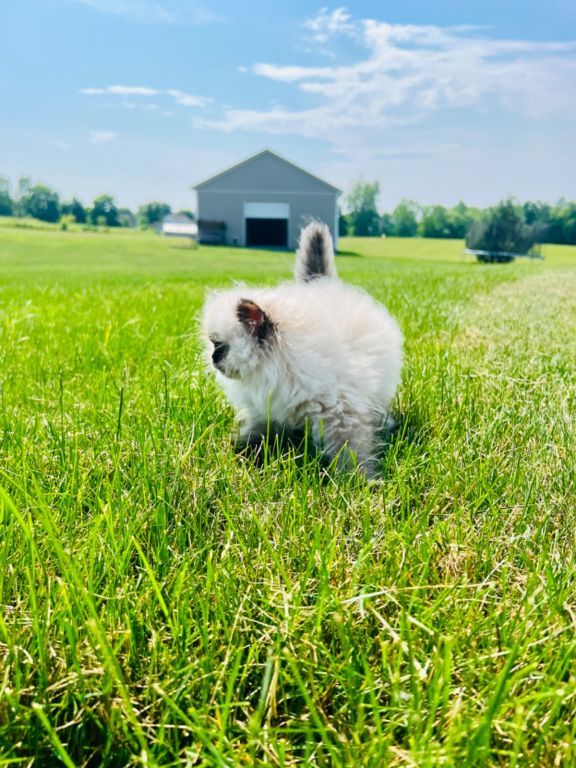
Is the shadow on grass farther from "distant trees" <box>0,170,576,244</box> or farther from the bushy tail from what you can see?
"distant trees" <box>0,170,576,244</box>

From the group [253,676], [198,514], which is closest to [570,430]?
[198,514]

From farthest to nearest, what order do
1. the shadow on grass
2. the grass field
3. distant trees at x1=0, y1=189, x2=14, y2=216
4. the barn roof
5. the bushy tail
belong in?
distant trees at x1=0, y1=189, x2=14, y2=216 < the barn roof < the bushy tail < the shadow on grass < the grass field

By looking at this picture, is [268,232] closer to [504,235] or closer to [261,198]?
[261,198]

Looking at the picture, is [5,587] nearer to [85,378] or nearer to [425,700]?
[425,700]

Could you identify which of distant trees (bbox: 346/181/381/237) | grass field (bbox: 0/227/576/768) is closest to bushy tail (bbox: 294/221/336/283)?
grass field (bbox: 0/227/576/768)

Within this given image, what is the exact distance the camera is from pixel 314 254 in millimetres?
2982

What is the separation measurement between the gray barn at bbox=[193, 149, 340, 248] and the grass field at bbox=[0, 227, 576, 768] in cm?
3624

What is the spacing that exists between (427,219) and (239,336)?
7437 cm

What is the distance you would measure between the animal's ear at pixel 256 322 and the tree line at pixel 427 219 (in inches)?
2254

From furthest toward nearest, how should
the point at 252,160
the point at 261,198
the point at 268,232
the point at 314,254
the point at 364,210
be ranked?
the point at 364,210 < the point at 268,232 < the point at 261,198 < the point at 252,160 < the point at 314,254

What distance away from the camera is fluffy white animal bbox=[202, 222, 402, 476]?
2.14 metres

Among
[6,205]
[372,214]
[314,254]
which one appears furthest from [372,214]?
[314,254]

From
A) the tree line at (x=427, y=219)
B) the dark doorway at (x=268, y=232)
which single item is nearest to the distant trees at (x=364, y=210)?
the tree line at (x=427, y=219)

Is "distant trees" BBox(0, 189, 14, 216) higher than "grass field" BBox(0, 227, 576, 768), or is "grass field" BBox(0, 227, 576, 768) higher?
"distant trees" BBox(0, 189, 14, 216)
